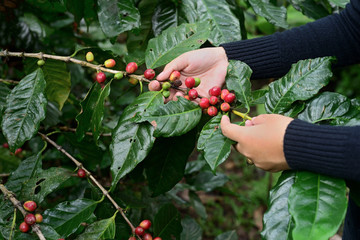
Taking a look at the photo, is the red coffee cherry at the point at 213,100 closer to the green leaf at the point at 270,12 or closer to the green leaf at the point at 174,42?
the green leaf at the point at 174,42

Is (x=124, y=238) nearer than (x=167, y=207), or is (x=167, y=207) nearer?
(x=124, y=238)

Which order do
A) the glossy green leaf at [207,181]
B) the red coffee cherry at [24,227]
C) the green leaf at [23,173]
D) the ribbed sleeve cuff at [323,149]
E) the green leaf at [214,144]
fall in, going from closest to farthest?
the ribbed sleeve cuff at [323,149] → the green leaf at [214,144] → the red coffee cherry at [24,227] → the green leaf at [23,173] → the glossy green leaf at [207,181]

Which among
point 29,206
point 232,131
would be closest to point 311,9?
point 232,131

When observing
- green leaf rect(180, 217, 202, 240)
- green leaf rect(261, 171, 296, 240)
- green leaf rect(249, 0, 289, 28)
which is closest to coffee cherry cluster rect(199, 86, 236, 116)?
green leaf rect(261, 171, 296, 240)

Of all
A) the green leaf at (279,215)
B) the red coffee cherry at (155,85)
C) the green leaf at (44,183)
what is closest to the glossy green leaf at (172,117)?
the red coffee cherry at (155,85)

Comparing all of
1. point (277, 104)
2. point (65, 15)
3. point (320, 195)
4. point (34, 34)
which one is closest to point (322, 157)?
point (320, 195)

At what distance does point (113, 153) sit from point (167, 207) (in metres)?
0.53

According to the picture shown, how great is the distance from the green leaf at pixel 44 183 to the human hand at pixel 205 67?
20.5 inches

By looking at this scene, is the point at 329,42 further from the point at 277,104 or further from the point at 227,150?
the point at 227,150

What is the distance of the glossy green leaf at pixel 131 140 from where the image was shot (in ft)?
3.48

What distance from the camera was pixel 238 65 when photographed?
1.15m

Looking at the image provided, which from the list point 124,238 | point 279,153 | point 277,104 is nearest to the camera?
point 279,153

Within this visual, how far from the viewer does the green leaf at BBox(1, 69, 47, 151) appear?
3.78 ft

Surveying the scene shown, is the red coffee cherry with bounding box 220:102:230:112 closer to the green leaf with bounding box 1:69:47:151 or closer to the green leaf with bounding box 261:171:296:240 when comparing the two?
the green leaf with bounding box 261:171:296:240
